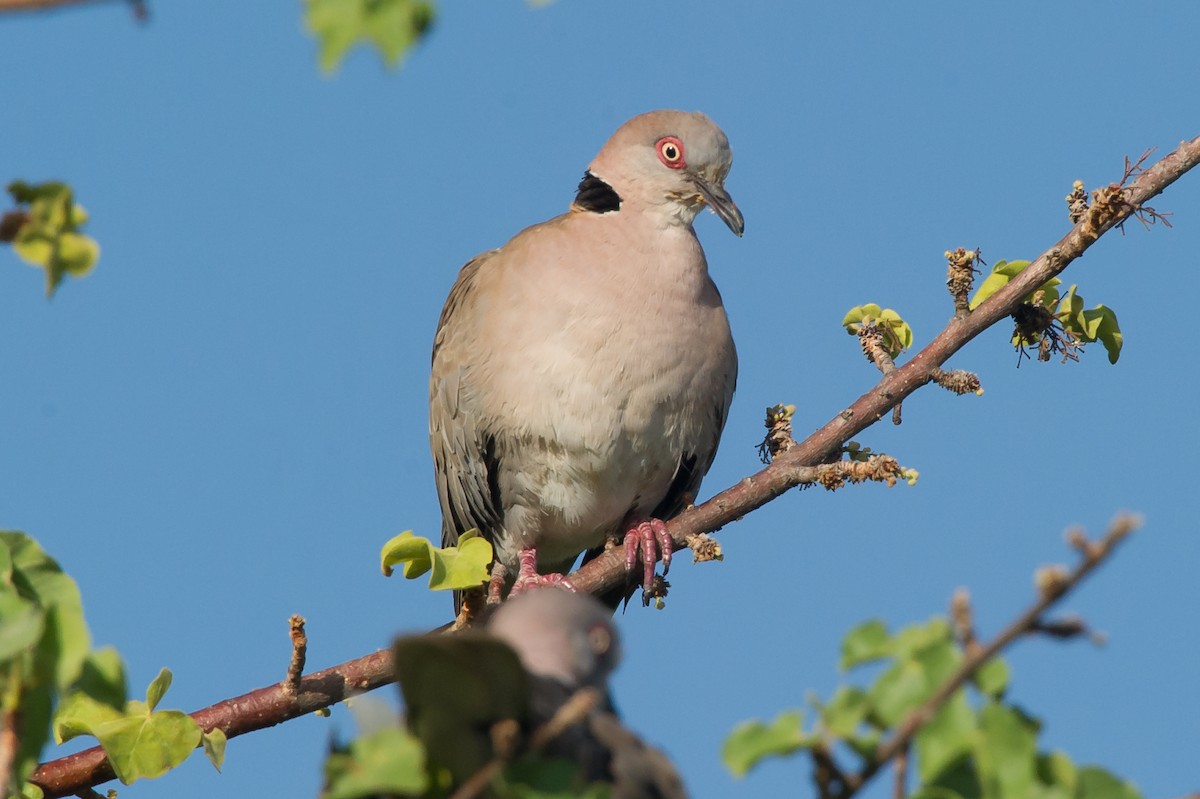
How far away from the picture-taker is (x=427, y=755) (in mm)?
2322

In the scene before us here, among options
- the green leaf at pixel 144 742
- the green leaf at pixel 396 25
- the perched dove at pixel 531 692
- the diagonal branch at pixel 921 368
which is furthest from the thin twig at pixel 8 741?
the diagonal branch at pixel 921 368

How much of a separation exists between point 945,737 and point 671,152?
4.31 metres

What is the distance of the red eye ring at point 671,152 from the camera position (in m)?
6.16

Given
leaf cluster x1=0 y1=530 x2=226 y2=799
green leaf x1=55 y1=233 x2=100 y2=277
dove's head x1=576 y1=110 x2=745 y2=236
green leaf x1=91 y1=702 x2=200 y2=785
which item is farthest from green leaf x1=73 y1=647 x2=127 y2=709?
dove's head x1=576 y1=110 x2=745 y2=236

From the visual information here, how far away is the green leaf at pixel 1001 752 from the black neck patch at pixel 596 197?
14.1ft

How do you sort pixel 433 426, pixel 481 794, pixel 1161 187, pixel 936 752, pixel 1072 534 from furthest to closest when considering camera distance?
pixel 433 426
pixel 1161 187
pixel 481 794
pixel 936 752
pixel 1072 534

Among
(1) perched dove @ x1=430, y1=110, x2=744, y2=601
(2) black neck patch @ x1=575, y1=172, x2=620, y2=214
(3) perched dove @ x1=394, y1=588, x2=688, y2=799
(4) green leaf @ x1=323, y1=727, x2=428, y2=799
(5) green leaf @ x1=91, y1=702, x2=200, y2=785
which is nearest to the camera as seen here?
(4) green leaf @ x1=323, y1=727, x2=428, y2=799

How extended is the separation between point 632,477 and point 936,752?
160 inches

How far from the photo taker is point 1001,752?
6.98 feet

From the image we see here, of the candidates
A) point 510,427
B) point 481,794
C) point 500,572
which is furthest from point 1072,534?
point 500,572

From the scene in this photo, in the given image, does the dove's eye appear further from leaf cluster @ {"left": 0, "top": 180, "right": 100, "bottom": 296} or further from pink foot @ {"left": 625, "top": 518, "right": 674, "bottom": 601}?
leaf cluster @ {"left": 0, "top": 180, "right": 100, "bottom": 296}

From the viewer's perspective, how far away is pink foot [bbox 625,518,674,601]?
5.79 m

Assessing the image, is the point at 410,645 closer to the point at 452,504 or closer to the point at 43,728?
the point at 43,728

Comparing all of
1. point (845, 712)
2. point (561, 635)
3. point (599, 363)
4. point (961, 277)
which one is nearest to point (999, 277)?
point (961, 277)
